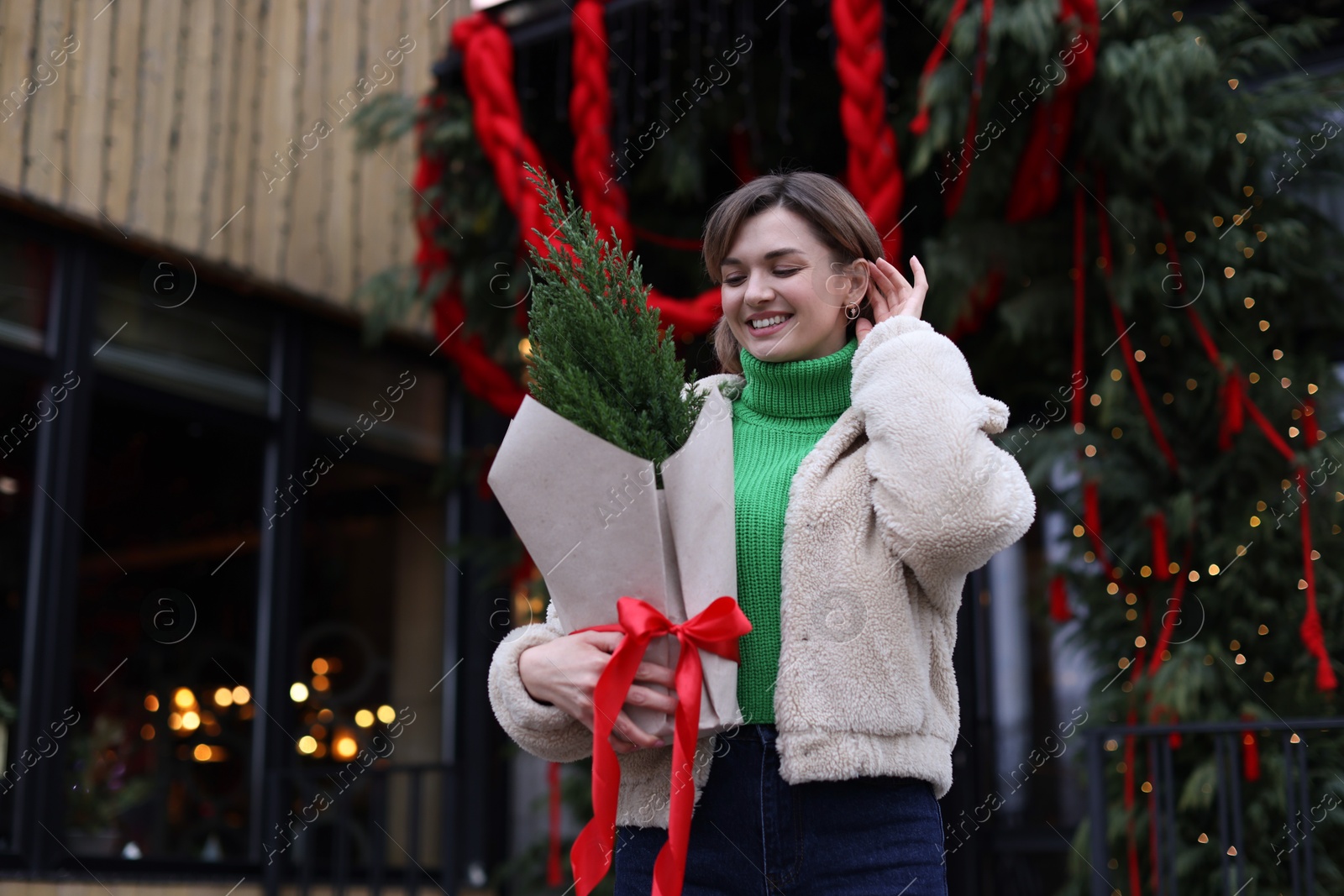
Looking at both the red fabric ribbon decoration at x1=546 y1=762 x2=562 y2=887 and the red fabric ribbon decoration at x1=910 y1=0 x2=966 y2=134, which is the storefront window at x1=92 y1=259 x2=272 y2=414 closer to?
the red fabric ribbon decoration at x1=546 y1=762 x2=562 y2=887

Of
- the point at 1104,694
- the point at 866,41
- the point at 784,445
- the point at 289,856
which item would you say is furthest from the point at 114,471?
the point at 784,445

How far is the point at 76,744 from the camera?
499 cm

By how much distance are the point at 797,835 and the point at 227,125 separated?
16.3 feet

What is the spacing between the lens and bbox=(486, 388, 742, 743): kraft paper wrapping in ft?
5.08

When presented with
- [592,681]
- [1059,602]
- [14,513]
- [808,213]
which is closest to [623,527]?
[592,681]

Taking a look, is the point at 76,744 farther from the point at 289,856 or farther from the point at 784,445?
the point at 784,445

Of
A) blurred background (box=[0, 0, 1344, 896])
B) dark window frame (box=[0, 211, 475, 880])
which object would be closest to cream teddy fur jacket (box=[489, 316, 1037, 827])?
blurred background (box=[0, 0, 1344, 896])

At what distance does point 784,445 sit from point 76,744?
4081 mm

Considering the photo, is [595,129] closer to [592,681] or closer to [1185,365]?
[1185,365]

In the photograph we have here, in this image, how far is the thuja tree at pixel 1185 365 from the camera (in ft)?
13.4

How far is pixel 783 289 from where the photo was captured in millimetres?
1783

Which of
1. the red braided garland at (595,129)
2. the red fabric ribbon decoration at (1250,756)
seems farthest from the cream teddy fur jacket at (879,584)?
the red braided garland at (595,129)

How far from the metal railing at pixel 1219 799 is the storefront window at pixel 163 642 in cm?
336

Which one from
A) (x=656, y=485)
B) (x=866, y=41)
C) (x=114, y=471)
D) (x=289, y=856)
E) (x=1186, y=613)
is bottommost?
(x=289, y=856)
